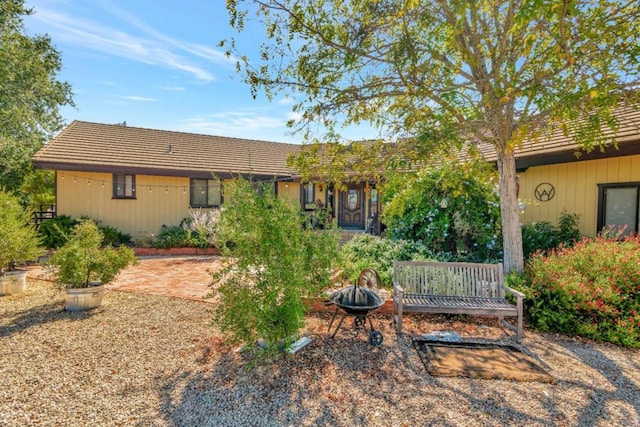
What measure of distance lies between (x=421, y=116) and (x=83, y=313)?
651 centimetres

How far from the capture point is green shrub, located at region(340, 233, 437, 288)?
6852mm

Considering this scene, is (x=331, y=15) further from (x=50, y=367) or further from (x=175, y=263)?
(x=175, y=263)

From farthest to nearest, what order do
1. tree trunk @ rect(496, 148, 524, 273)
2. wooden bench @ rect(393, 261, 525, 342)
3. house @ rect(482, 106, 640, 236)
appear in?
house @ rect(482, 106, 640, 236)
tree trunk @ rect(496, 148, 524, 273)
wooden bench @ rect(393, 261, 525, 342)

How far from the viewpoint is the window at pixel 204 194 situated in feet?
44.4

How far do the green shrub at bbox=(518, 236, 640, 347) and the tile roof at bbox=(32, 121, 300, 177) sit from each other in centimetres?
718

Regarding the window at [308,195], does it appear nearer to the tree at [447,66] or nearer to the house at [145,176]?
the house at [145,176]

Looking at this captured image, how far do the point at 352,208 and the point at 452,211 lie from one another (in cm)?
870

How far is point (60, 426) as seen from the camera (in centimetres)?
272

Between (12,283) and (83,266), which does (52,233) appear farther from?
(83,266)

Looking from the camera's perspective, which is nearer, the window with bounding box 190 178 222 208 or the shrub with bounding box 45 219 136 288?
the shrub with bounding box 45 219 136 288

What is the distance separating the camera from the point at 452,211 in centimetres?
827

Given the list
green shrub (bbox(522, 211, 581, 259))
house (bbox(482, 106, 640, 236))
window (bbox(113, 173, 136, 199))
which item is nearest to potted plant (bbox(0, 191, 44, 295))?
window (bbox(113, 173, 136, 199))

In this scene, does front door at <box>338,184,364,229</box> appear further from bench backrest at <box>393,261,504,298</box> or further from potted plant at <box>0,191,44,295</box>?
potted plant at <box>0,191,44,295</box>

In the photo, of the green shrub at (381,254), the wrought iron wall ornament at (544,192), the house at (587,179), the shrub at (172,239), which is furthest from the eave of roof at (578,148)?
the shrub at (172,239)
